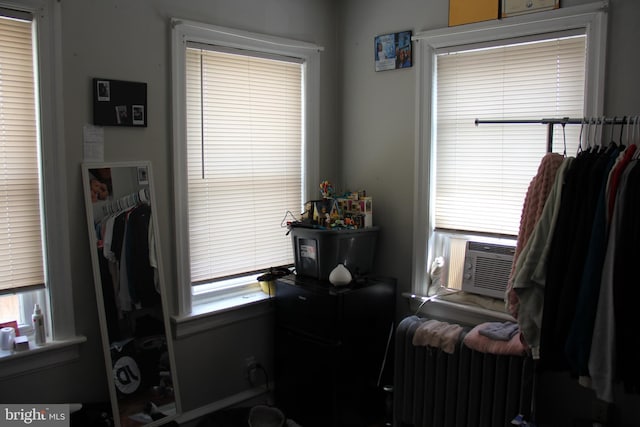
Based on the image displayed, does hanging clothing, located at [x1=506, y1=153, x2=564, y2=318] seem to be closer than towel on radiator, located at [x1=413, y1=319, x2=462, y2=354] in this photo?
Yes

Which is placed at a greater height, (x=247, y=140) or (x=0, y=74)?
(x=0, y=74)

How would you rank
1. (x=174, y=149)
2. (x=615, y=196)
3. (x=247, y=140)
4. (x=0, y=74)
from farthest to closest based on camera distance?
1. (x=247, y=140)
2. (x=174, y=149)
3. (x=0, y=74)
4. (x=615, y=196)

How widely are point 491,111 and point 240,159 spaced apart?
1.40m

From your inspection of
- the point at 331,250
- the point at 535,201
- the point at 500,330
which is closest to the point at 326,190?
the point at 331,250

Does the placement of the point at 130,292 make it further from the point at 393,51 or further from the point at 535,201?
the point at 393,51

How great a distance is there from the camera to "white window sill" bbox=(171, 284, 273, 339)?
277 cm

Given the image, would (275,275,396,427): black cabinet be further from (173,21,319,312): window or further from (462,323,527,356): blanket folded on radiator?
(462,323,527,356): blanket folded on radiator

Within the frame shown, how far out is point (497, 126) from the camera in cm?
276

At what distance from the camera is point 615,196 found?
1.80m

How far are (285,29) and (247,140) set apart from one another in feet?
2.31

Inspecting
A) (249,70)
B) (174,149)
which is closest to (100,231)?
(174,149)

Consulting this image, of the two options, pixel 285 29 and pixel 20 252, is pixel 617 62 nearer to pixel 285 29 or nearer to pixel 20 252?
pixel 285 29

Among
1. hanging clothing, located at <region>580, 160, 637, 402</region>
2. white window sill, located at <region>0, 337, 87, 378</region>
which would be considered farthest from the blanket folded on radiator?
white window sill, located at <region>0, 337, 87, 378</region>

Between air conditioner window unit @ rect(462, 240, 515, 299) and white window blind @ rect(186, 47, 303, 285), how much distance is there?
1102 millimetres
